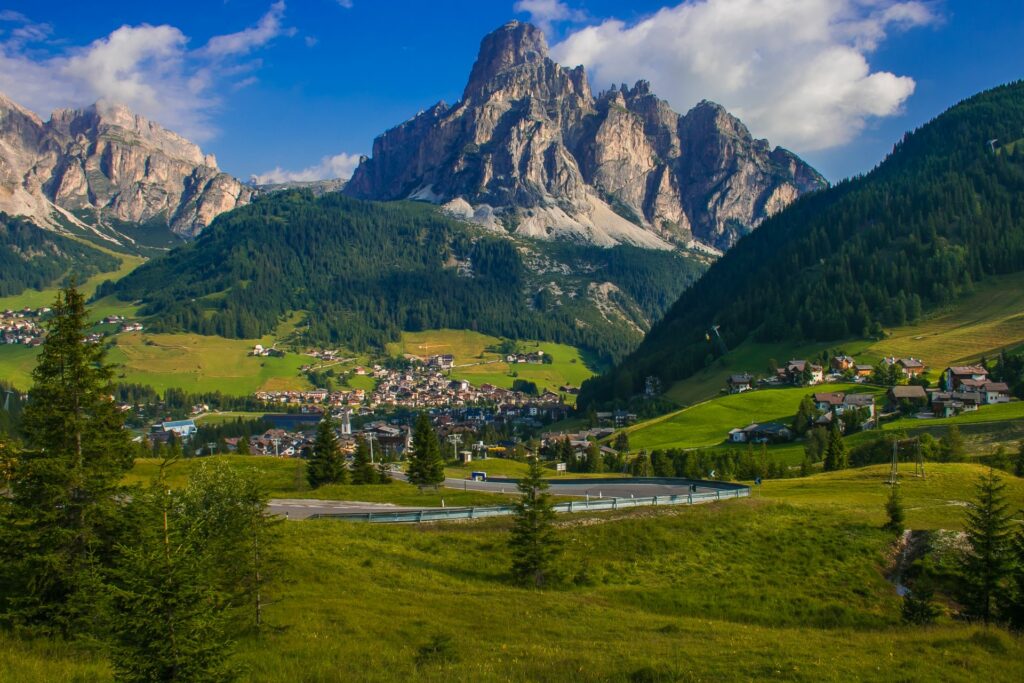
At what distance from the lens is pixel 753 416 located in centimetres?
14425

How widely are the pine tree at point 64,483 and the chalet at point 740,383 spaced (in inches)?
6262

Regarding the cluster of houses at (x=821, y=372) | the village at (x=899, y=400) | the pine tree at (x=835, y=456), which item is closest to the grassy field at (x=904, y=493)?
the pine tree at (x=835, y=456)

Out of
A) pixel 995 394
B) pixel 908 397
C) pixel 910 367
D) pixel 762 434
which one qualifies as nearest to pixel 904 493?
pixel 762 434

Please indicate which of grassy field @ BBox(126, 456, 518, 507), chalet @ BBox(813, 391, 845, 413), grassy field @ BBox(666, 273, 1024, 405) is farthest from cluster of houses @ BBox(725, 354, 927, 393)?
grassy field @ BBox(126, 456, 518, 507)

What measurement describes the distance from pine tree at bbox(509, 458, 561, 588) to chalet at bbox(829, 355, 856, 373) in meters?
145

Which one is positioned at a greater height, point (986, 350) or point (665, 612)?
point (986, 350)

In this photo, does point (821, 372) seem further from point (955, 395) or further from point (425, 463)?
A: point (425, 463)

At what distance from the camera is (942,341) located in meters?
171

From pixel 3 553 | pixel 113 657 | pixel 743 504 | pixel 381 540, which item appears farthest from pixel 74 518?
pixel 743 504

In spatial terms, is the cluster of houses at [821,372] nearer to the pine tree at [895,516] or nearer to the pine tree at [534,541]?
the pine tree at [895,516]

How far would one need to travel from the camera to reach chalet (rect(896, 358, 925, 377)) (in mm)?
149913

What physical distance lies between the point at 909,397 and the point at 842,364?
3761 centimetres

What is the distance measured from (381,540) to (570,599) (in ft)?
36.7

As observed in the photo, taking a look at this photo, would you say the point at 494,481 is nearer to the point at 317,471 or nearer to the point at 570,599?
the point at 317,471
